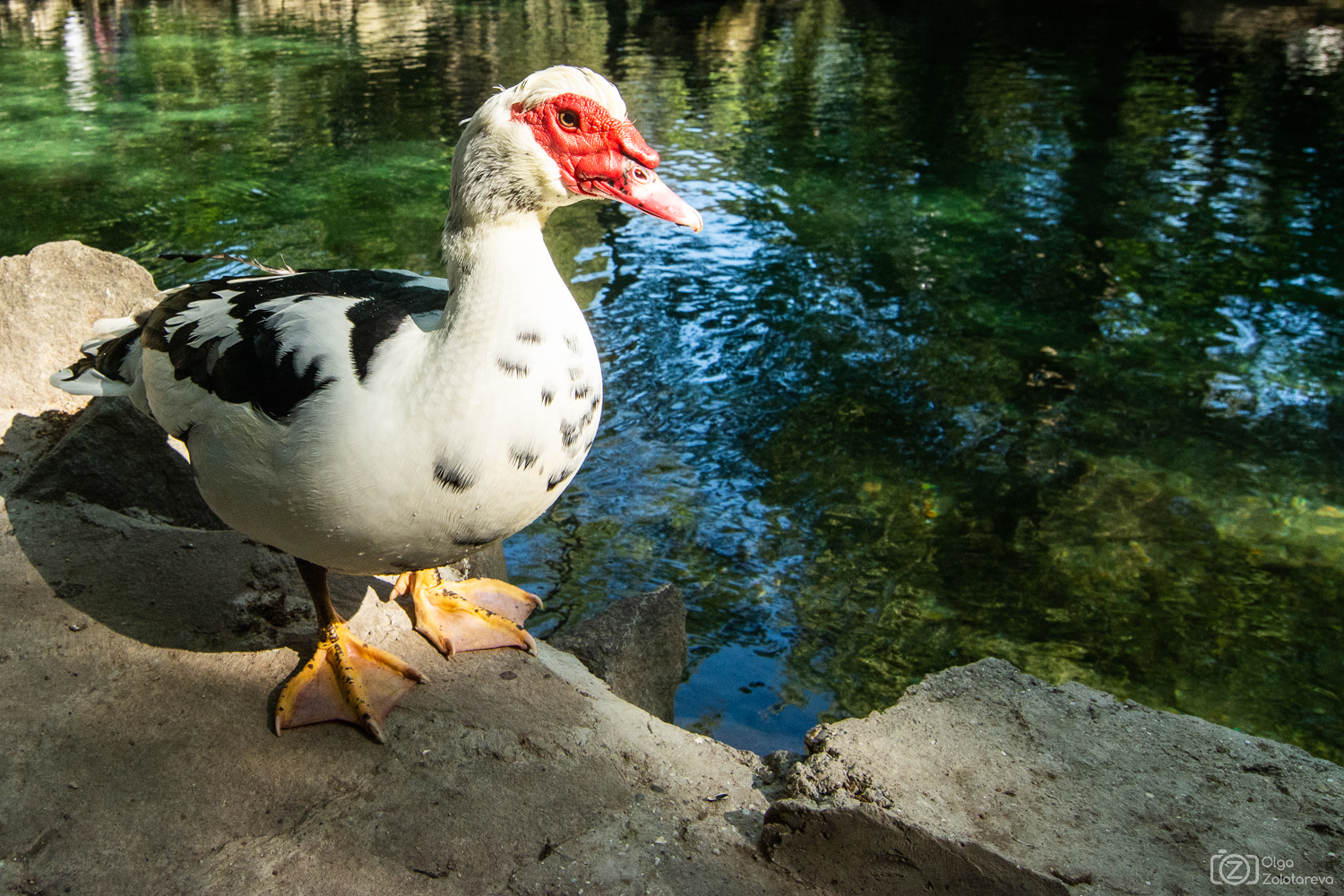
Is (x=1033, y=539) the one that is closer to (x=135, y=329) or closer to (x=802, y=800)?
(x=802, y=800)

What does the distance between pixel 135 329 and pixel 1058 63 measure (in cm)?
1483

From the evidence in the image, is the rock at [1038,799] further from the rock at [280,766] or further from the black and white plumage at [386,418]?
the black and white plumage at [386,418]

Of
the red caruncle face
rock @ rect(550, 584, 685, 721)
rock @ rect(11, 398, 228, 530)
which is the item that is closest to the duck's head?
the red caruncle face

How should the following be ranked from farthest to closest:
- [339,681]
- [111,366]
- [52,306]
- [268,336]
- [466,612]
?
1. [52,306]
2. [466,612]
3. [111,366]
4. [339,681]
5. [268,336]

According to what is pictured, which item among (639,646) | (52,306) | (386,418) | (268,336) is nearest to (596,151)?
(386,418)

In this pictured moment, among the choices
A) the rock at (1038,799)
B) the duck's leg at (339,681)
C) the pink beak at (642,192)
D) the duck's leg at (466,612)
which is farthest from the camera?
the duck's leg at (466,612)

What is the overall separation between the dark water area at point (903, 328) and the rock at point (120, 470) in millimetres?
1460

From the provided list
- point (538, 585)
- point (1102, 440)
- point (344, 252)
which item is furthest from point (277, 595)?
point (344, 252)

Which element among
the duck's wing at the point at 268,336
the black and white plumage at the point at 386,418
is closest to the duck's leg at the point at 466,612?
the black and white plumage at the point at 386,418

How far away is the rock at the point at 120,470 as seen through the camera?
3.32 m

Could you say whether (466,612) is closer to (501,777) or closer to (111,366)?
(501,777)

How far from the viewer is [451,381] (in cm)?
215

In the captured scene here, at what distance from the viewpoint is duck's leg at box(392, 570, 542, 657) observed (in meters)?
3.01

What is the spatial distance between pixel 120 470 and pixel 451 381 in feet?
6.52
